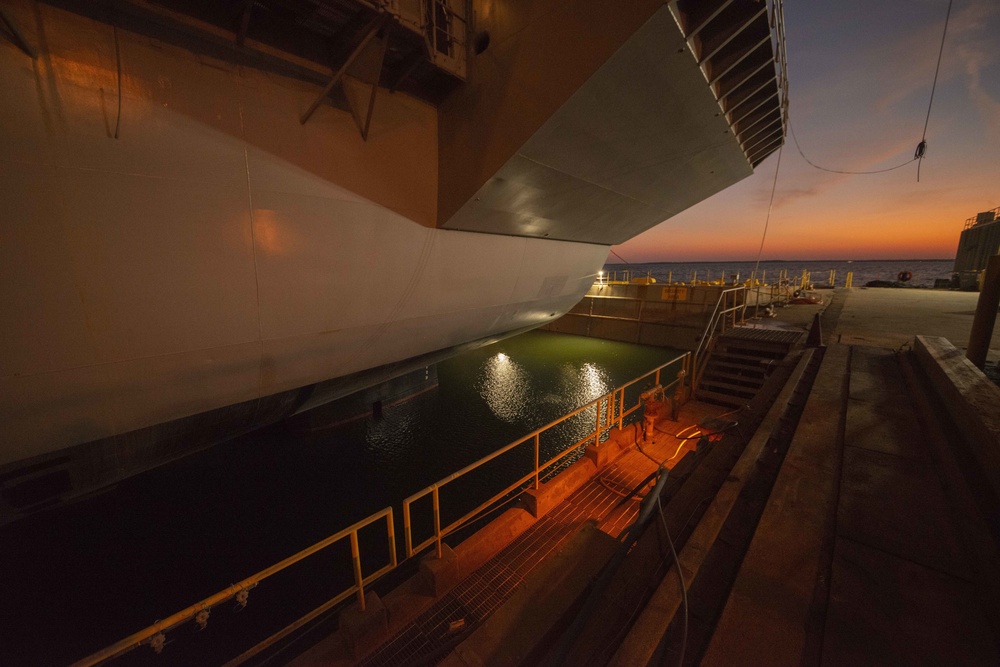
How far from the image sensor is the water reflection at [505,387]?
42.0ft

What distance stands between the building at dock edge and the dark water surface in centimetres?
227

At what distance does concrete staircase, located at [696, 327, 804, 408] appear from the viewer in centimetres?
820

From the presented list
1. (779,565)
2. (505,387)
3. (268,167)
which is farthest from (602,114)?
(505,387)

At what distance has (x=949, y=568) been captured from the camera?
203 cm

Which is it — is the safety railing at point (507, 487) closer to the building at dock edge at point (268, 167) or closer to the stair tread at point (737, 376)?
the stair tread at point (737, 376)

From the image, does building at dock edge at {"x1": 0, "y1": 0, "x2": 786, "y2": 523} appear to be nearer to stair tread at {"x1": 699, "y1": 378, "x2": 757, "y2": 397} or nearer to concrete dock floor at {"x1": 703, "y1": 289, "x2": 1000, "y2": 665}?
concrete dock floor at {"x1": 703, "y1": 289, "x2": 1000, "y2": 665}

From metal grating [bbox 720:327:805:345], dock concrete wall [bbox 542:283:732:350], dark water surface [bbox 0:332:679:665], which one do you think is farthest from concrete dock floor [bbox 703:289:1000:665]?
dock concrete wall [bbox 542:283:732:350]

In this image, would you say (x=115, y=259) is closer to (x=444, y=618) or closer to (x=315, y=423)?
(x=444, y=618)

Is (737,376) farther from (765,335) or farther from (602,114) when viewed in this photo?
(602,114)

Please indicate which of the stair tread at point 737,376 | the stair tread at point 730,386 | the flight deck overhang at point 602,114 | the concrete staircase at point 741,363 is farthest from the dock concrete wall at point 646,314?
the flight deck overhang at point 602,114

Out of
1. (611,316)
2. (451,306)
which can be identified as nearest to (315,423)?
(451,306)

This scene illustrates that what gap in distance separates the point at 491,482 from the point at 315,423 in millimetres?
5074

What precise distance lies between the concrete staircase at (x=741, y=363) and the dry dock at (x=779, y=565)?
12.4 ft

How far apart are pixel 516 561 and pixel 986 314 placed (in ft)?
25.1
